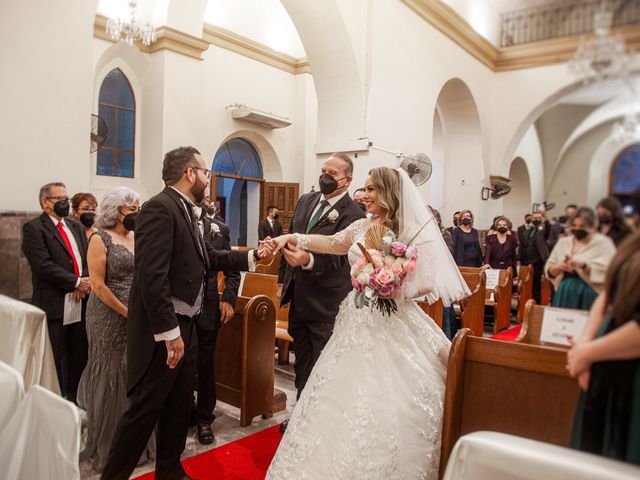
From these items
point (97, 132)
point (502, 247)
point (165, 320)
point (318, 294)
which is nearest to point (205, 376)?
point (318, 294)

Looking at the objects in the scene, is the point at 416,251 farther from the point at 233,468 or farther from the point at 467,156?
the point at 233,468

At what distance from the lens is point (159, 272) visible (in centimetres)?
226

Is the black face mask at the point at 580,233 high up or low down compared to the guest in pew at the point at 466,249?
up

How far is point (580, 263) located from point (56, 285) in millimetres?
3561

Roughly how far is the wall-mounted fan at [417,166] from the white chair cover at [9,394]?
660 cm

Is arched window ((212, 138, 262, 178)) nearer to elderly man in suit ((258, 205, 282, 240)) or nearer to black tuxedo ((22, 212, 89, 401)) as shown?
elderly man in suit ((258, 205, 282, 240))

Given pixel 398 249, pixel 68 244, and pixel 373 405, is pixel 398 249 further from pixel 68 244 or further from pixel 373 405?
pixel 68 244

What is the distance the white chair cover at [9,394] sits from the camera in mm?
1741

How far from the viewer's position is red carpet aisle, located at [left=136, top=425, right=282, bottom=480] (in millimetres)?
2824

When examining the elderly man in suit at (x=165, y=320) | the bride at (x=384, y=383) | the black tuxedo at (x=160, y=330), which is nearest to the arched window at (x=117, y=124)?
the elderly man in suit at (x=165, y=320)

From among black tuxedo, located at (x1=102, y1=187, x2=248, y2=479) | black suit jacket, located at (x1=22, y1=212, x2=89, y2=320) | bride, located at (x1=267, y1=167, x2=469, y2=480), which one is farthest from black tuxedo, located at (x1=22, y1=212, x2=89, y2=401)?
bride, located at (x1=267, y1=167, x2=469, y2=480)

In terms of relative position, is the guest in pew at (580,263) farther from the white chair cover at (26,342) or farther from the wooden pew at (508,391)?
the white chair cover at (26,342)

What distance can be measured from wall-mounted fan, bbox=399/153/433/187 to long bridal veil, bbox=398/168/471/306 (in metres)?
5.11

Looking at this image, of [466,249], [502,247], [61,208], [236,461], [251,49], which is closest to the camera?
[502,247]
